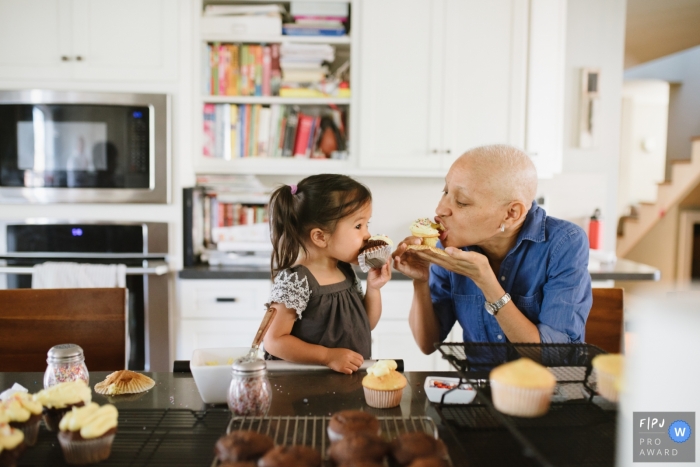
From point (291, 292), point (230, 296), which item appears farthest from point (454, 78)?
point (291, 292)

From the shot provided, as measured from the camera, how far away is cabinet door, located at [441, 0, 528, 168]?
10.1 ft

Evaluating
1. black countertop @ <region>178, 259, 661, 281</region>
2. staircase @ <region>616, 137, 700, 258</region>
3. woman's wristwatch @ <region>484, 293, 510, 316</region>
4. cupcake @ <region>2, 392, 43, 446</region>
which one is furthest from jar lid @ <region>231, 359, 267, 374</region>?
staircase @ <region>616, 137, 700, 258</region>

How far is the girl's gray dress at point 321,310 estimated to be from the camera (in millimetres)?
1582

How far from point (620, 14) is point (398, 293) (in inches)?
88.0

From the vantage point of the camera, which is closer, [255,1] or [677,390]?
[677,390]

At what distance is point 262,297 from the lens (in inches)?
114

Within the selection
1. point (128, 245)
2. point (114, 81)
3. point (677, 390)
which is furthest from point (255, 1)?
point (677, 390)

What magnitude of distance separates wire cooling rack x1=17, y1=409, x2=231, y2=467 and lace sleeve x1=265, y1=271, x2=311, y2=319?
1.52 feet

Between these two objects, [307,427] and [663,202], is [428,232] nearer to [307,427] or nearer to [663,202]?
[307,427]

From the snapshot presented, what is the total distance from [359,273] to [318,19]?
1.39 m

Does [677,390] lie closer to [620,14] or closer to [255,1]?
[255,1]

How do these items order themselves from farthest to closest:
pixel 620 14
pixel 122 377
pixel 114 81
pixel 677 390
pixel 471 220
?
pixel 620 14, pixel 114 81, pixel 471 220, pixel 122 377, pixel 677 390

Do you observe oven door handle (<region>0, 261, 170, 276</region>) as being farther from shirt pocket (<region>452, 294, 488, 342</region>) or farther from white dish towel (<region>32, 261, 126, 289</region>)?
shirt pocket (<region>452, 294, 488, 342</region>)

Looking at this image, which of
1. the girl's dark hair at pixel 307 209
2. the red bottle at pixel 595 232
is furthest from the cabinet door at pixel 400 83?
the girl's dark hair at pixel 307 209
